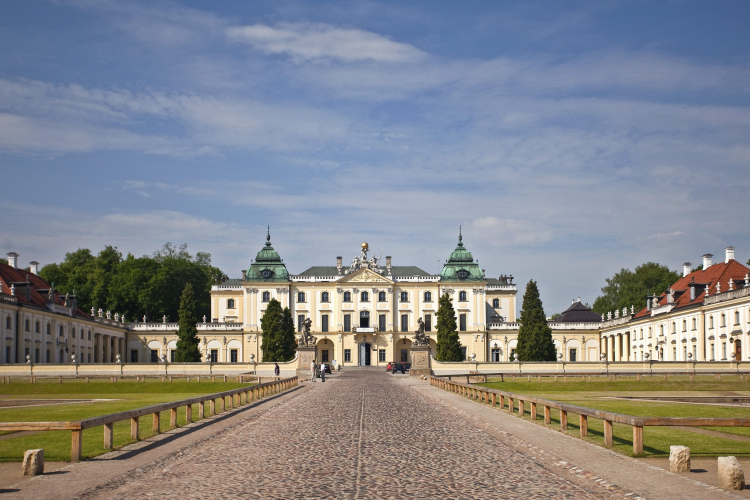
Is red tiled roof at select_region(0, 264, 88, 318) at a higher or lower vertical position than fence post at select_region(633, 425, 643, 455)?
higher

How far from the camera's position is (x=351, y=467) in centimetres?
1275

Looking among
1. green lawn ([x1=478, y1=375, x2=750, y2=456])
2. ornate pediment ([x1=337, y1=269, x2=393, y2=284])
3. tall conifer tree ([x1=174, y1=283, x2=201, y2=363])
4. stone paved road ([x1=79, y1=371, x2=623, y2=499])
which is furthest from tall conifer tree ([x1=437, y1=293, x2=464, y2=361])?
stone paved road ([x1=79, y1=371, x2=623, y2=499])

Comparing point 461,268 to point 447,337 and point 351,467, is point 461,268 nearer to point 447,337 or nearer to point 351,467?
point 447,337

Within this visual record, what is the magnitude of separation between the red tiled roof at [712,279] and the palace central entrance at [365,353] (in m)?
40.8

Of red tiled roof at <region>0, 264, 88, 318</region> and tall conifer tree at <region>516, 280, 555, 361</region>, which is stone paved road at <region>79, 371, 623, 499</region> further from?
red tiled roof at <region>0, 264, 88, 318</region>

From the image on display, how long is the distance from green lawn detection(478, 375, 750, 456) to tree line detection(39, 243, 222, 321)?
63.0 metres

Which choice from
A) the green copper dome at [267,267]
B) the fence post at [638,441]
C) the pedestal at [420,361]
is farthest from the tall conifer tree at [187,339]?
the fence post at [638,441]

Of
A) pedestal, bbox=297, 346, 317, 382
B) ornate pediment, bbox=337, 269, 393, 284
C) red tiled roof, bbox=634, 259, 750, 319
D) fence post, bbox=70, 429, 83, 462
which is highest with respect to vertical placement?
ornate pediment, bbox=337, 269, 393, 284

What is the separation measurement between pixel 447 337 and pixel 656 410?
59.5m

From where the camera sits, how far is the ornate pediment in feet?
360

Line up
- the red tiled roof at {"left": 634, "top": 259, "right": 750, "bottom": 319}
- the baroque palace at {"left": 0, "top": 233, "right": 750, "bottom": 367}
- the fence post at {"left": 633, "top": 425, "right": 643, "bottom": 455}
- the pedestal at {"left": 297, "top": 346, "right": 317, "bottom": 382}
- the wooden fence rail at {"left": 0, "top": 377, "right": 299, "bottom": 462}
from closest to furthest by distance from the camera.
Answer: the wooden fence rail at {"left": 0, "top": 377, "right": 299, "bottom": 462}, the fence post at {"left": 633, "top": 425, "right": 643, "bottom": 455}, the pedestal at {"left": 297, "top": 346, "right": 317, "bottom": 382}, the red tiled roof at {"left": 634, "top": 259, "right": 750, "bottom": 319}, the baroque palace at {"left": 0, "top": 233, "right": 750, "bottom": 367}

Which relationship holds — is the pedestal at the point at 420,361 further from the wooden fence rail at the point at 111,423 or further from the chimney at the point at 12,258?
the chimney at the point at 12,258

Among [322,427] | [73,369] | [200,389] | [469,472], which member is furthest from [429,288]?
[469,472]

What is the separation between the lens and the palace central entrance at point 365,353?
108 metres
